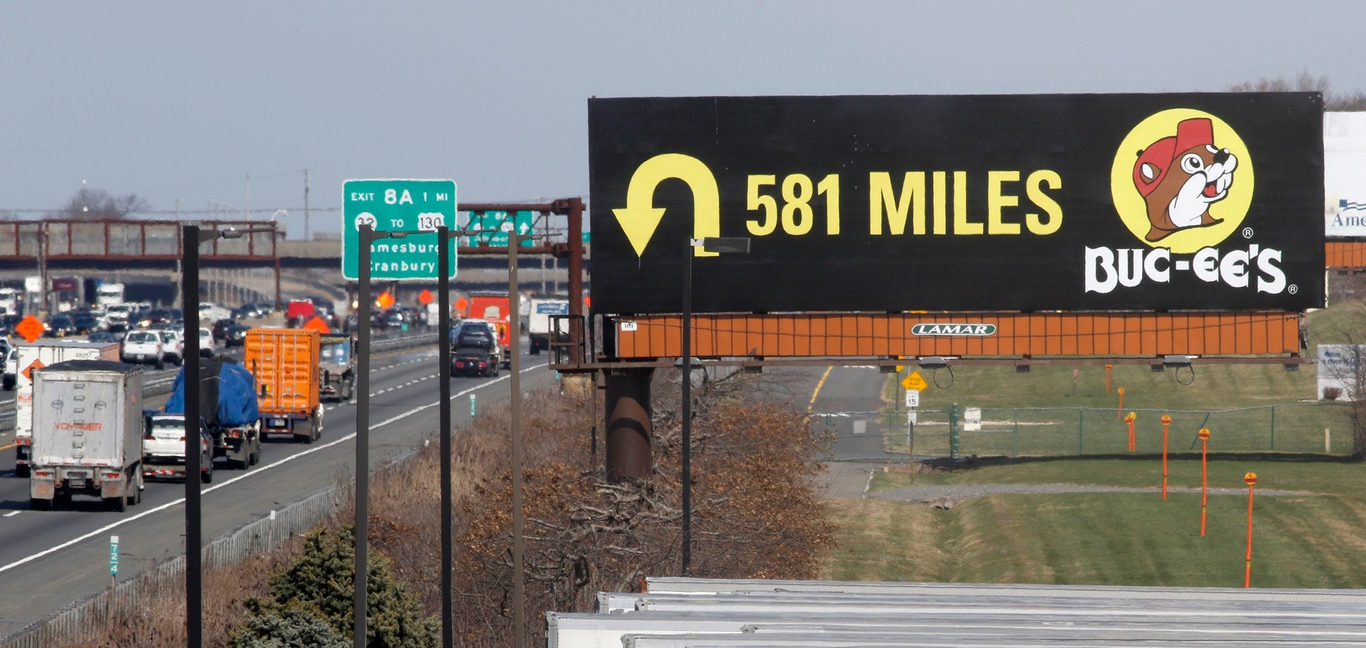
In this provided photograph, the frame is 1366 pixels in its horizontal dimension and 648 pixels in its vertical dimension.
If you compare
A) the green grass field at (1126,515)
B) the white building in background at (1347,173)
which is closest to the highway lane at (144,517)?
the green grass field at (1126,515)

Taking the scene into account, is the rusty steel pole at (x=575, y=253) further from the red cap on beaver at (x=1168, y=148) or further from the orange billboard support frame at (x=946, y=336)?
the red cap on beaver at (x=1168, y=148)

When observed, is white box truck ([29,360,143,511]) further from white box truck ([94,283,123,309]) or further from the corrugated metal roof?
white box truck ([94,283,123,309])

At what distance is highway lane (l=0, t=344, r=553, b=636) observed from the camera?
3116cm

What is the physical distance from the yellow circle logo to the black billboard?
0.03 meters

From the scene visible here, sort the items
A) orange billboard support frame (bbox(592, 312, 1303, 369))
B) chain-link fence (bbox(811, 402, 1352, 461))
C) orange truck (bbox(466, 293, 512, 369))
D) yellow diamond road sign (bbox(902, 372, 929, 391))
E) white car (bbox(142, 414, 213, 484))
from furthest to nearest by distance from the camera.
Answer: orange truck (bbox(466, 293, 512, 369)) < chain-link fence (bbox(811, 402, 1352, 461)) < yellow diamond road sign (bbox(902, 372, 929, 391)) < white car (bbox(142, 414, 213, 484)) < orange billboard support frame (bbox(592, 312, 1303, 369))

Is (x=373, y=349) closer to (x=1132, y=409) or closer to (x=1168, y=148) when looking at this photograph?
(x=1132, y=409)

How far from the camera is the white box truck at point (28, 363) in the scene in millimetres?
45562

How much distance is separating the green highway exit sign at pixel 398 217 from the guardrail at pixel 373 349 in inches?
935

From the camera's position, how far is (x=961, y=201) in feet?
98.8

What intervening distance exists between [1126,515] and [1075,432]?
23.8 m

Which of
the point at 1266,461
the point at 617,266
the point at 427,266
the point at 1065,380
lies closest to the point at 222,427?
the point at 427,266

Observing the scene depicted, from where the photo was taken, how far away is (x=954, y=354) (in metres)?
30.4

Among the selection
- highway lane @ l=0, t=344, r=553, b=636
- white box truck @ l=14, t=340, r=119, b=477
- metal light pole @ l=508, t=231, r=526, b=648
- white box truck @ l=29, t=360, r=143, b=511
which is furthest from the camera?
white box truck @ l=14, t=340, r=119, b=477

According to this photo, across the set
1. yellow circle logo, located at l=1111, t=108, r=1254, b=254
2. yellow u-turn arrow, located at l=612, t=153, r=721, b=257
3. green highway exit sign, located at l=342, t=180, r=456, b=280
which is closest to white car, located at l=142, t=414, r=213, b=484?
green highway exit sign, located at l=342, t=180, r=456, b=280
